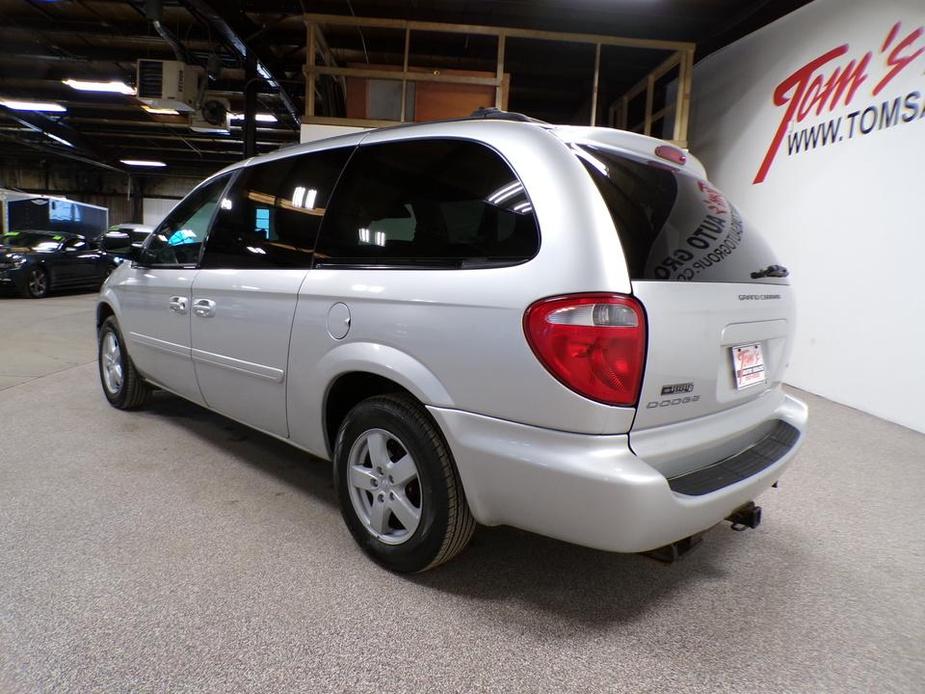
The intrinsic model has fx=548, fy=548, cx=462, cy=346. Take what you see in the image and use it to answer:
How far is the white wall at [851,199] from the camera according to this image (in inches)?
177

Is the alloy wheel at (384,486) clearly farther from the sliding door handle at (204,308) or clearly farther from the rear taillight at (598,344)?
the sliding door handle at (204,308)

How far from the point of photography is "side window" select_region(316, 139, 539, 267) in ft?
5.39

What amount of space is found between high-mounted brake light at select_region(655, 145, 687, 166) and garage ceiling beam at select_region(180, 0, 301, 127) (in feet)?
24.0

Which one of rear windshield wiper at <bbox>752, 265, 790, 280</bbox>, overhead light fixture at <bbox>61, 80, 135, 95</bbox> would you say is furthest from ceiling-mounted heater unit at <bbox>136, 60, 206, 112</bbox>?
rear windshield wiper at <bbox>752, 265, 790, 280</bbox>

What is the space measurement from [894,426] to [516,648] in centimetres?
443

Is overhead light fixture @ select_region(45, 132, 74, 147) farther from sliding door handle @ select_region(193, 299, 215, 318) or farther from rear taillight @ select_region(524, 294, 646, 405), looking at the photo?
rear taillight @ select_region(524, 294, 646, 405)

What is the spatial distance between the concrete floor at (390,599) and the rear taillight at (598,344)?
2.73 ft

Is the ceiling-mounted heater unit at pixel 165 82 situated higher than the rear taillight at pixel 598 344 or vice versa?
the ceiling-mounted heater unit at pixel 165 82

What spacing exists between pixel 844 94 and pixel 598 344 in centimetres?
549

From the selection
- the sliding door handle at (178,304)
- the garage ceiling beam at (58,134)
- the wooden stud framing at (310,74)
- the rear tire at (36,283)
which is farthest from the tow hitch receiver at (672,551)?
the garage ceiling beam at (58,134)

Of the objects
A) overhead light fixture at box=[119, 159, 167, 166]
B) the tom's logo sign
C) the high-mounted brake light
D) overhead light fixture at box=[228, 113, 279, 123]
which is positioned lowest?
the high-mounted brake light

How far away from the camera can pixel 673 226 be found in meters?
1.73

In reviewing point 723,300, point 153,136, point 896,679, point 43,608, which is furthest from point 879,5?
point 153,136

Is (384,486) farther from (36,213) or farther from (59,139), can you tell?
(59,139)
